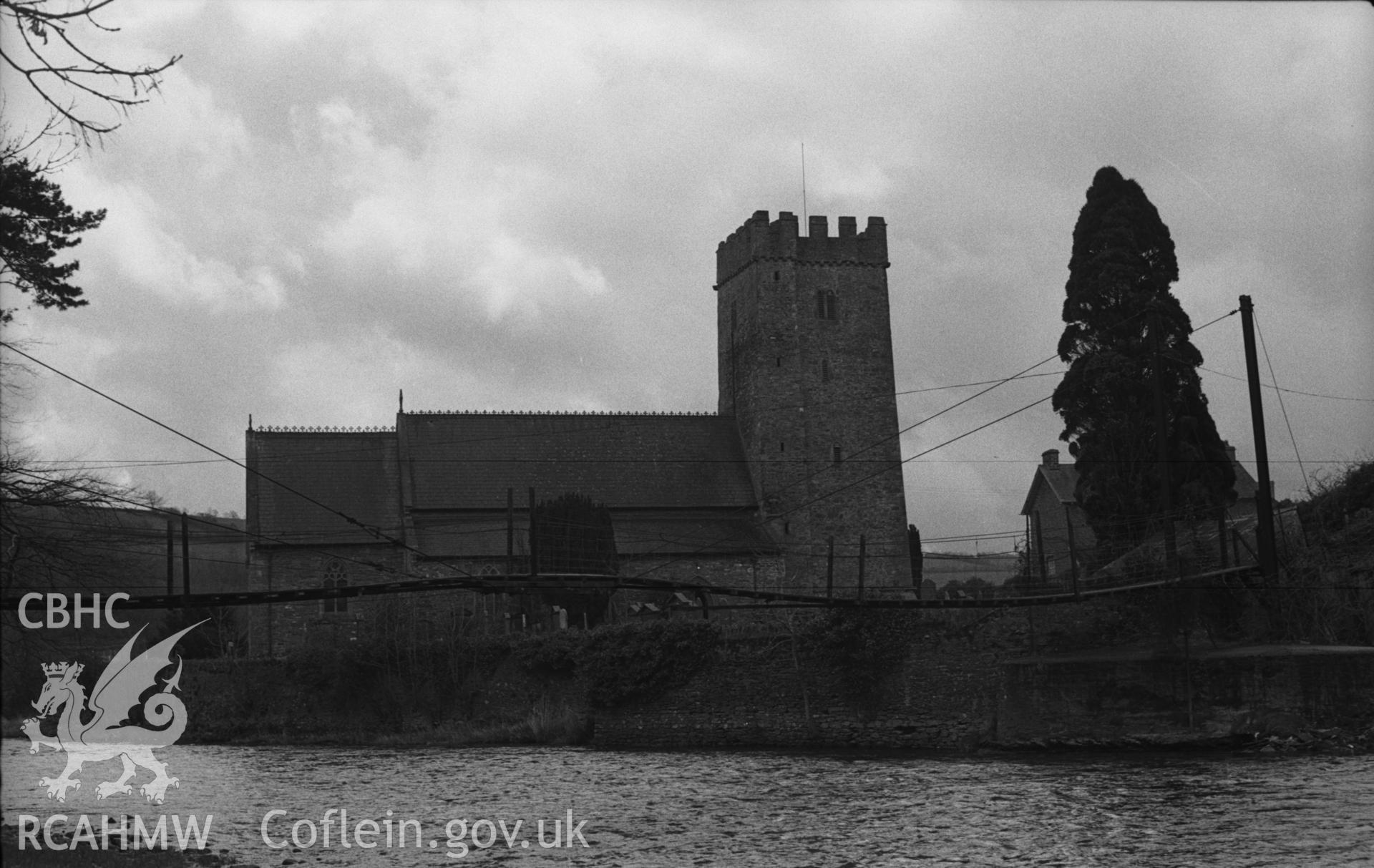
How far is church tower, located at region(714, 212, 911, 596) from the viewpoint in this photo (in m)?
55.3

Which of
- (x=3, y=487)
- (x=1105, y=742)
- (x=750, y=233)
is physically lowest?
(x=1105, y=742)

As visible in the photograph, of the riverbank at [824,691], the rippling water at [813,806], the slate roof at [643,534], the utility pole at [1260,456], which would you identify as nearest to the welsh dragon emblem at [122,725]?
the rippling water at [813,806]

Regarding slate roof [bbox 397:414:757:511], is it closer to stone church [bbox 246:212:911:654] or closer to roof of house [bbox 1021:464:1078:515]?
stone church [bbox 246:212:911:654]

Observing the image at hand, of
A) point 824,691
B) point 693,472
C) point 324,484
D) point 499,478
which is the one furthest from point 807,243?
point 824,691

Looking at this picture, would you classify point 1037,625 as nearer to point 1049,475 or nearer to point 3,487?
point 3,487

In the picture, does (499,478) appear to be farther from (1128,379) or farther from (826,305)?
(1128,379)

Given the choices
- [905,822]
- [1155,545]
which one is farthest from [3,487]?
[1155,545]

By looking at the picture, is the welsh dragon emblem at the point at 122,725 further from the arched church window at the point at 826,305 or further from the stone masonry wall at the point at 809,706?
the arched church window at the point at 826,305

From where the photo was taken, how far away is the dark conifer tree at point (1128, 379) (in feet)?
121

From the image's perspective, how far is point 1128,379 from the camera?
3722 cm

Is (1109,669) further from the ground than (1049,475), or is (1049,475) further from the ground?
(1049,475)

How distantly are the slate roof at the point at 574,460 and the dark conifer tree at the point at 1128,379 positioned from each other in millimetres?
19813

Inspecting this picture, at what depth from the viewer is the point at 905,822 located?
18969 millimetres

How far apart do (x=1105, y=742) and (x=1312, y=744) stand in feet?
13.8
